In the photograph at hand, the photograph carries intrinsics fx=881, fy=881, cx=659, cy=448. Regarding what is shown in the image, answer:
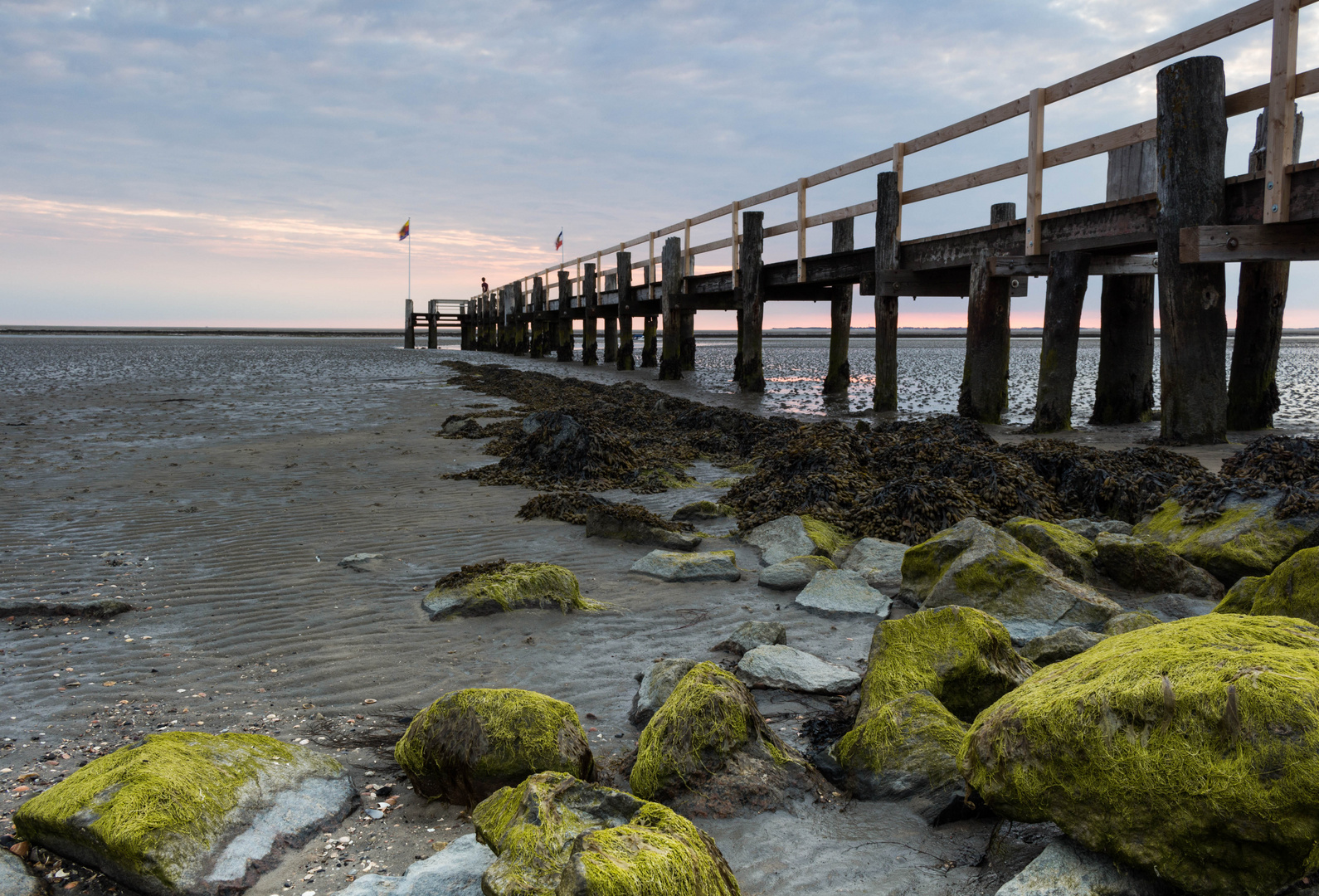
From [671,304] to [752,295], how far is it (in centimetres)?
440

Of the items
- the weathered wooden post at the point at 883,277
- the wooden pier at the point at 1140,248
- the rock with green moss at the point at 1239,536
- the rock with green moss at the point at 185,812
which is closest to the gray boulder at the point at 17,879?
the rock with green moss at the point at 185,812

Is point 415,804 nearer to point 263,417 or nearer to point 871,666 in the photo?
point 871,666

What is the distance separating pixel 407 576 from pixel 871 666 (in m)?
3.10

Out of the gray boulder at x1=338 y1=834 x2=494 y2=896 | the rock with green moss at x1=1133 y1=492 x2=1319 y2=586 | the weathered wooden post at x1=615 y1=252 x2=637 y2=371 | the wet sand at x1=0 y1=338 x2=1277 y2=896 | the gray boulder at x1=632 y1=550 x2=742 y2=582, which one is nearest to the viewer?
the gray boulder at x1=338 y1=834 x2=494 y2=896

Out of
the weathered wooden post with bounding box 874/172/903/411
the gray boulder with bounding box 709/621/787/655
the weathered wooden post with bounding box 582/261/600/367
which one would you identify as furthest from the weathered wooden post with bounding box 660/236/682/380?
the gray boulder with bounding box 709/621/787/655

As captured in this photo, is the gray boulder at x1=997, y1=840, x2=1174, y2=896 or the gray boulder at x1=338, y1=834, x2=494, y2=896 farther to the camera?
the gray boulder at x1=338, y1=834, x2=494, y2=896

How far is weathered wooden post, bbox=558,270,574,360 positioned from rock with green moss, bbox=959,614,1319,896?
32310 mm

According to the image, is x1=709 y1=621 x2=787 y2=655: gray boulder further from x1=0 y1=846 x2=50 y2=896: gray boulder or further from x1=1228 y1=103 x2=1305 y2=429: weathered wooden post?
x1=1228 y1=103 x2=1305 y2=429: weathered wooden post

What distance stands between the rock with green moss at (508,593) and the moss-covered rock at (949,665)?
191cm

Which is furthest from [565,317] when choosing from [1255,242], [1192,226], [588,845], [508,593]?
[588,845]

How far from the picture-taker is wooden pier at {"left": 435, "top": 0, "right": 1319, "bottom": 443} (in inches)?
303

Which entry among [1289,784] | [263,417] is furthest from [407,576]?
[263,417]

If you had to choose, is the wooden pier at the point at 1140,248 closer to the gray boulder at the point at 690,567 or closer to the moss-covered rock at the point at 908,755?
the gray boulder at the point at 690,567

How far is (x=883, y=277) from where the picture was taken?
43.9ft
